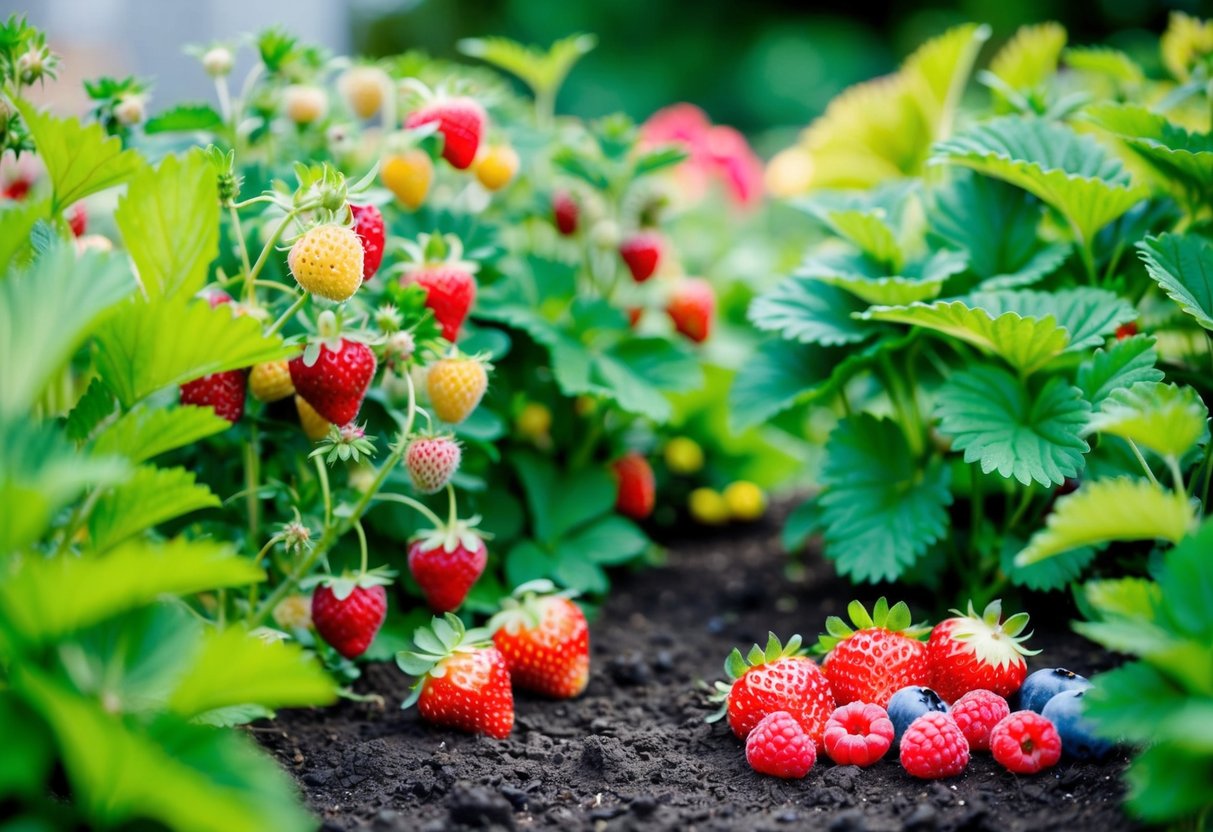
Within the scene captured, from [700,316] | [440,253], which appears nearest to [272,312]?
[440,253]

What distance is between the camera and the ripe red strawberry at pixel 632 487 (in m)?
2.10

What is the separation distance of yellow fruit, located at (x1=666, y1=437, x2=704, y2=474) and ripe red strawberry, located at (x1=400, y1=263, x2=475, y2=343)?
3.11 ft

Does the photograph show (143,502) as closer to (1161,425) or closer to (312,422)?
(312,422)

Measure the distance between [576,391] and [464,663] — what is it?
0.51 meters

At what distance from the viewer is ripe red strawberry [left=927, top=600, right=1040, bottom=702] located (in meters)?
1.35

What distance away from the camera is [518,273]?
1.94m

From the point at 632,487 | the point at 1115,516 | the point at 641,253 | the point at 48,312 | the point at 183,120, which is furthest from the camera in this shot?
the point at 632,487

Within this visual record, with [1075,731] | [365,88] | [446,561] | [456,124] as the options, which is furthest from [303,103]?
[1075,731]

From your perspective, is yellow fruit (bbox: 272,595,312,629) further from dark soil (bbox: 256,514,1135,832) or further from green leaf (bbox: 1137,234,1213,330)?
green leaf (bbox: 1137,234,1213,330)

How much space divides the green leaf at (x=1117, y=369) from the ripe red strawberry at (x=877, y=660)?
0.38 metres

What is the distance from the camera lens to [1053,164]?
1.69 m

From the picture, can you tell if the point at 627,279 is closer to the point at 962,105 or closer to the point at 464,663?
the point at 464,663

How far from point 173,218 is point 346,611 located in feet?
1.70

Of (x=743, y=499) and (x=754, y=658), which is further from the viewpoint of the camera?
(x=743, y=499)
